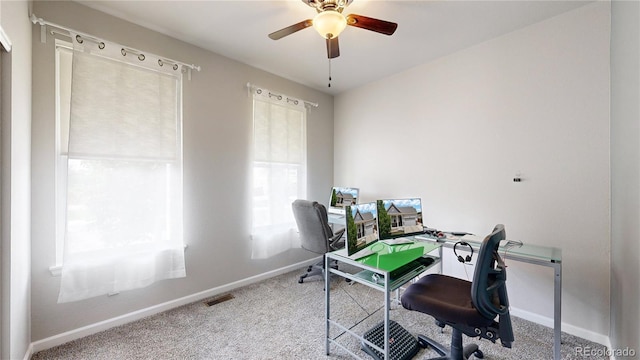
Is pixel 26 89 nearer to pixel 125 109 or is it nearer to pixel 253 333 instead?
pixel 125 109

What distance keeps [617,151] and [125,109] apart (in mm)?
3591

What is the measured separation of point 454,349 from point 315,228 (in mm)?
1608

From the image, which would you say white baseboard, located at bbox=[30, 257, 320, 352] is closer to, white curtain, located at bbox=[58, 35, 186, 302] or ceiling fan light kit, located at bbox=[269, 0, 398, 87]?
white curtain, located at bbox=[58, 35, 186, 302]

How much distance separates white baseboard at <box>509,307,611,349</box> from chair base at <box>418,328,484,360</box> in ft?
2.63

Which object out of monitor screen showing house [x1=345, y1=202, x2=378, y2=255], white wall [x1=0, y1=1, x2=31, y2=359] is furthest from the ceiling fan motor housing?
white wall [x1=0, y1=1, x2=31, y2=359]

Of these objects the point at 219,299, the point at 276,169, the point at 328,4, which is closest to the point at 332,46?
the point at 328,4

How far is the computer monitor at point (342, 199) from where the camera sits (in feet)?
11.0

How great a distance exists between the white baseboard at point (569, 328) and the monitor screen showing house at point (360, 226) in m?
1.55

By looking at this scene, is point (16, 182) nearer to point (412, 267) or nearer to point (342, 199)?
point (412, 267)

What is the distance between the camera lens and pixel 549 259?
5.36ft

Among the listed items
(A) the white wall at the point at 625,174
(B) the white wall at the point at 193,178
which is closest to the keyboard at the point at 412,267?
(A) the white wall at the point at 625,174

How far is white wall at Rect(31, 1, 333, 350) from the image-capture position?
179 cm

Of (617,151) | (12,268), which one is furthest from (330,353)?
(617,151)

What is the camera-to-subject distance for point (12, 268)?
1.38 m
